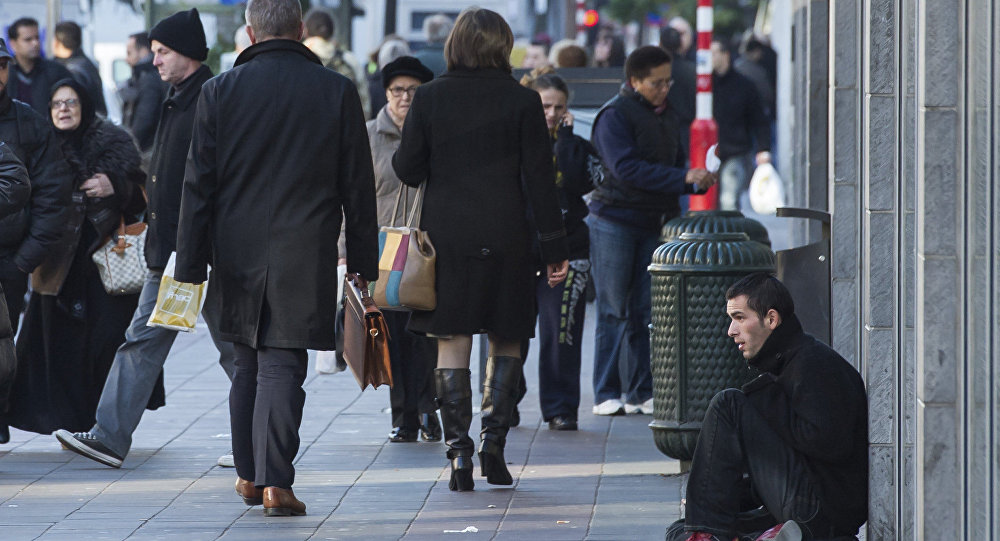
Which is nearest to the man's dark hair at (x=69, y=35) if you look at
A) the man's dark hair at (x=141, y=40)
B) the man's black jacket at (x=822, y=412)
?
the man's dark hair at (x=141, y=40)

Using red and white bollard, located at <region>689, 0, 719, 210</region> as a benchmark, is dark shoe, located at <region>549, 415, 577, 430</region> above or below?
below

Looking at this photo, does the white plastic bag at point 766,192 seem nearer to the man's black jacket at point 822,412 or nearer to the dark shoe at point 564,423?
the dark shoe at point 564,423

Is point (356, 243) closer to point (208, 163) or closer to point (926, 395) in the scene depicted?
point (208, 163)

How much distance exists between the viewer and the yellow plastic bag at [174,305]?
6.96 m

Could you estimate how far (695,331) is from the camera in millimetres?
6848

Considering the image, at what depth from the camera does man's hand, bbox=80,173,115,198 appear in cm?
768

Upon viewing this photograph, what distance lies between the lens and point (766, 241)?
311 inches

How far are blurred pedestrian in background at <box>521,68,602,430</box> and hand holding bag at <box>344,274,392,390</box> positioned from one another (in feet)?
6.48

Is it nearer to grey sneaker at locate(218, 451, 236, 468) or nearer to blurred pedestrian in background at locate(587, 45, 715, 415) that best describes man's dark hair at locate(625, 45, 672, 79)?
blurred pedestrian in background at locate(587, 45, 715, 415)

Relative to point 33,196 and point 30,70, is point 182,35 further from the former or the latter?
point 30,70

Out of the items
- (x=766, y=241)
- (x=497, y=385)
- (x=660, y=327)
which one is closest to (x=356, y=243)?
(x=497, y=385)

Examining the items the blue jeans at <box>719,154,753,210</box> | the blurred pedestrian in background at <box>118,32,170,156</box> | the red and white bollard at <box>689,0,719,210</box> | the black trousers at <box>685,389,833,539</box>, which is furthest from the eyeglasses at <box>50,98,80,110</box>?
the blue jeans at <box>719,154,753,210</box>

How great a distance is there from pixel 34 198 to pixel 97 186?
14.3 inches

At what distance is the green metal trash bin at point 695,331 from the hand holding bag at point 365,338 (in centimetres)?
121
